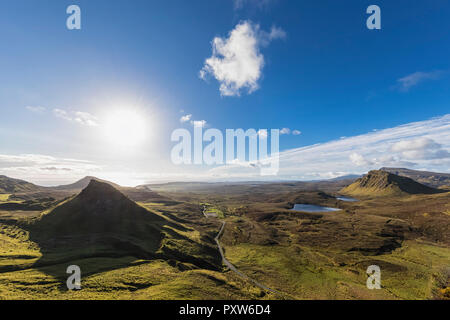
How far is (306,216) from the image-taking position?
7037 inches

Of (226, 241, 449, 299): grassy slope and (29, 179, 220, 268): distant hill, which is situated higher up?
(29, 179, 220, 268): distant hill

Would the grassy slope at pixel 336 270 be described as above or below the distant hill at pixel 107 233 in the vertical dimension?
below

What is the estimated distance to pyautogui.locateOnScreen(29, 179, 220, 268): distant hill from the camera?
63688 mm

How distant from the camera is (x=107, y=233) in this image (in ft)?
250

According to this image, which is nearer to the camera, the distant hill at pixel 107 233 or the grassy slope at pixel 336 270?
the grassy slope at pixel 336 270

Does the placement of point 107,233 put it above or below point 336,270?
above

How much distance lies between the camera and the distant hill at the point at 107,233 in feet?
209

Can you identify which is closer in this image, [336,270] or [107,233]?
[336,270]
